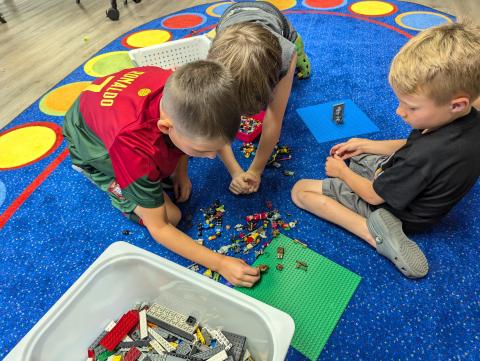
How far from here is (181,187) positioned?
1094 mm

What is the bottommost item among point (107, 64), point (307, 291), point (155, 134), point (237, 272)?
point (307, 291)

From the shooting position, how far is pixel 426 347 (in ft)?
2.47

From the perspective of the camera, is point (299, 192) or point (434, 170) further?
point (299, 192)

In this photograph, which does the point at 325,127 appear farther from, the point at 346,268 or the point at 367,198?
the point at 346,268

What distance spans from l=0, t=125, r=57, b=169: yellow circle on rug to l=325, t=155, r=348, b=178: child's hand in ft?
3.41

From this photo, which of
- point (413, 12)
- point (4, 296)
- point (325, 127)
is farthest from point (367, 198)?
point (413, 12)

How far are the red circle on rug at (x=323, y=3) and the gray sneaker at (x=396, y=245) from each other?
1.67 m

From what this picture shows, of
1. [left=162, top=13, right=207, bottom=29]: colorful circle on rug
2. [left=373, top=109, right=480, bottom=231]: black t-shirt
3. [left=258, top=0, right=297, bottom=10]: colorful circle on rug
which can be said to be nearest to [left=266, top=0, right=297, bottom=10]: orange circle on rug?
[left=258, top=0, right=297, bottom=10]: colorful circle on rug

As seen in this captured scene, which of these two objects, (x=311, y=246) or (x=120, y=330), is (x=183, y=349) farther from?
(x=311, y=246)

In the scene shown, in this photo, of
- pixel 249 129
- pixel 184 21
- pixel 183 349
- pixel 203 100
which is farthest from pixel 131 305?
pixel 184 21

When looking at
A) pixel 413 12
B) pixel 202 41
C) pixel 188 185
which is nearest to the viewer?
pixel 188 185

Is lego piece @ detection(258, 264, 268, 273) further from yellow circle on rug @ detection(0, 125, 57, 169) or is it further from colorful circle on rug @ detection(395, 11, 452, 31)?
colorful circle on rug @ detection(395, 11, 452, 31)

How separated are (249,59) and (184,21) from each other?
1610mm

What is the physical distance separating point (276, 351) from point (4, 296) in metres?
0.76
